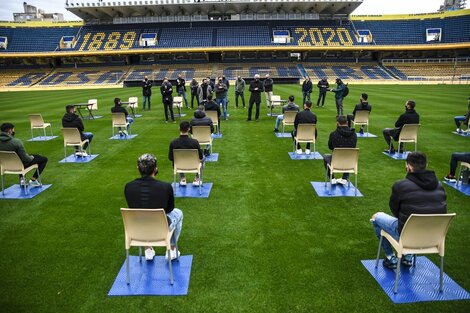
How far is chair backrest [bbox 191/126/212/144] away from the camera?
30.3 feet

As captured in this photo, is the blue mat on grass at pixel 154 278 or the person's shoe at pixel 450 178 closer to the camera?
the blue mat on grass at pixel 154 278

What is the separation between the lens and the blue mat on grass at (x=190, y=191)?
743 cm

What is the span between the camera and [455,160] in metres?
7.70

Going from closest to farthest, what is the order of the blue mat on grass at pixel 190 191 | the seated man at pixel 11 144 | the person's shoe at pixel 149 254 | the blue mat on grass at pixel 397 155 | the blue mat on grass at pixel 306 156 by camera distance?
the person's shoe at pixel 149 254, the seated man at pixel 11 144, the blue mat on grass at pixel 190 191, the blue mat on grass at pixel 397 155, the blue mat on grass at pixel 306 156

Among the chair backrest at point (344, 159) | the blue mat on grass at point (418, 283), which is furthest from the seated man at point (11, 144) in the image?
the blue mat on grass at point (418, 283)

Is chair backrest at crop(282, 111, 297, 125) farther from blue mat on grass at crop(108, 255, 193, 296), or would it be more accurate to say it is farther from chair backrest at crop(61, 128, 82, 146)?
blue mat on grass at crop(108, 255, 193, 296)

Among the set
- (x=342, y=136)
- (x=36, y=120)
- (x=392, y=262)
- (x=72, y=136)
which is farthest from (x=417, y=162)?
(x=36, y=120)

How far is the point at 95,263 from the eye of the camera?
4.97 metres

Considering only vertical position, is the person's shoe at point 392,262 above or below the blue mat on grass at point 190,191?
below

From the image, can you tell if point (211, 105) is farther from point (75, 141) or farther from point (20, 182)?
point (20, 182)

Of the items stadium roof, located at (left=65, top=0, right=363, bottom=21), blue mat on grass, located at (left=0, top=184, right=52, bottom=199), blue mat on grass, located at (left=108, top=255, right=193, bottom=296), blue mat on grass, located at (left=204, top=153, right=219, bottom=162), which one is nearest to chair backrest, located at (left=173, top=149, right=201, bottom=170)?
blue mat on grass, located at (left=108, top=255, right=193, bottom=296)

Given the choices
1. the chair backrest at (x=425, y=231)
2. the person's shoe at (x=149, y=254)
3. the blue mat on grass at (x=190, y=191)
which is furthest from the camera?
the blue mat on grass at (x=190, y=191)

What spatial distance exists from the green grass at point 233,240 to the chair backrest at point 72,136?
0.70 m

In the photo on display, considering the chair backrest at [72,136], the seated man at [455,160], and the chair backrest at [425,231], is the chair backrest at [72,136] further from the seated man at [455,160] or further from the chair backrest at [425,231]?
the seated man at [455,160]
